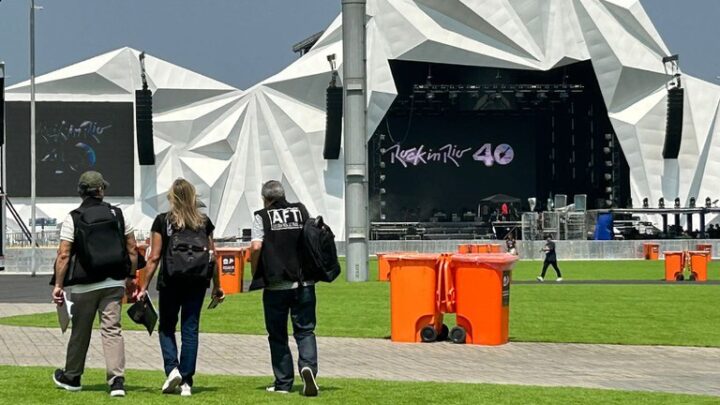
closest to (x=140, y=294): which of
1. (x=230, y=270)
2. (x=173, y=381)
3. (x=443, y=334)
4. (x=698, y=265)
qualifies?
(x=173, y=381)

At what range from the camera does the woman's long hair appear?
31.4 ft

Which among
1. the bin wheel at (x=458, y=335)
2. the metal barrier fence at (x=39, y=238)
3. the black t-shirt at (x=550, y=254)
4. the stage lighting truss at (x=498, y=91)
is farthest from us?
the stage lighting truss at (x=498, y=91)

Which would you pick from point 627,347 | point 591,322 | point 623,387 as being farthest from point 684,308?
point 623,387

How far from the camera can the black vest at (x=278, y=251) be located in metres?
9.78

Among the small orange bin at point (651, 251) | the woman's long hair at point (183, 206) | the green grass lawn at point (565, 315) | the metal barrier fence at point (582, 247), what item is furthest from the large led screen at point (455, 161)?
the woman's long hair at point (183, 206)

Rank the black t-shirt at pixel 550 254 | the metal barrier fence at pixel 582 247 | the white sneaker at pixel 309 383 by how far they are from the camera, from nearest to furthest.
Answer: the white sneaker at pixel 309 383 → the black t-shirt at pixel 550 254 → the metal barrier fence at pixel 582 247

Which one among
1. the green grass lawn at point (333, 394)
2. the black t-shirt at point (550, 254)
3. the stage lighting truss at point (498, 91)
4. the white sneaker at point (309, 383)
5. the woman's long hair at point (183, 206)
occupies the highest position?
the stage lighting truss at point (498, 91)

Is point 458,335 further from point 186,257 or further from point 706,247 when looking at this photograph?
point 706,247

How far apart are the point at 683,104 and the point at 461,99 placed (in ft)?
→ 31.8

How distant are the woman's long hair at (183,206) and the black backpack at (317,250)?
0.81 m

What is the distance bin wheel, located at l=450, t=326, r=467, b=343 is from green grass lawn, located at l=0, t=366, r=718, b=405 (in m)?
4.61

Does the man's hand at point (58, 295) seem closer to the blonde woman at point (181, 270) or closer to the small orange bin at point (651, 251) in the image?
the blonde woman at point (181, 270)

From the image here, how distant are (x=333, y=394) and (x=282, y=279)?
38.5 inches

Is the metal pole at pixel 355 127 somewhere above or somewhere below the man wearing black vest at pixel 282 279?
above
